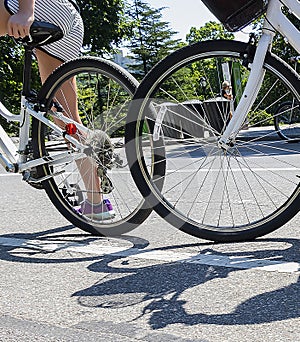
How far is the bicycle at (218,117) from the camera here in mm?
3379

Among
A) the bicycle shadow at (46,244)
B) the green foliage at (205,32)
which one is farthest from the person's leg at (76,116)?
the green foliage at (205,32)

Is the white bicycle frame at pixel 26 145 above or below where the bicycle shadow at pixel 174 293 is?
above

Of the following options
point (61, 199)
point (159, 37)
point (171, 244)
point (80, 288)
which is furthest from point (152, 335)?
point (159, 37)

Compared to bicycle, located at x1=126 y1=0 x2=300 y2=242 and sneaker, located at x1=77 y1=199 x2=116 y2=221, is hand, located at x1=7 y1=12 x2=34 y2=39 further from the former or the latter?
sneaker, located at x1=77 y1=199 x2=116 y2=221

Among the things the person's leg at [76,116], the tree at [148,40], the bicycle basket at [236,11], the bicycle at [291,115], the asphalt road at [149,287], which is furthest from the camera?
the tree at [148,40]

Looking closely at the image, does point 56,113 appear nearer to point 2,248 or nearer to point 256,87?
point 2,248

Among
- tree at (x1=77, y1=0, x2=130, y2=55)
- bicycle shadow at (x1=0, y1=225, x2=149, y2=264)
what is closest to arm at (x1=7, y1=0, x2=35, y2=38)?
bicycle shadow at (x1=0, y1=225, x2=149, y2=264)

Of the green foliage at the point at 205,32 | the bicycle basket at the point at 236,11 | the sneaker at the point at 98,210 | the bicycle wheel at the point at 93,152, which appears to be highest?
the green foliage at the point at 205,32

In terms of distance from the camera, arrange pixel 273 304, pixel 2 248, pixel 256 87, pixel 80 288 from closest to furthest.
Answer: pixel 273 304 → pixel 80 288 → pixel 256 87 → pixel 2 248

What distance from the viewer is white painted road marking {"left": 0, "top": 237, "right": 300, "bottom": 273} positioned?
3.07 metres

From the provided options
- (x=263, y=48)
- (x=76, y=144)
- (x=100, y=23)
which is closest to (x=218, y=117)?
(x=263, y=48)

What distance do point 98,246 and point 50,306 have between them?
3.09ft

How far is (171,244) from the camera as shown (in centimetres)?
363

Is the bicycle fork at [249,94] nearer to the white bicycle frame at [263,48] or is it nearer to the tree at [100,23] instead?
the white bicycle frame at [263,48]
